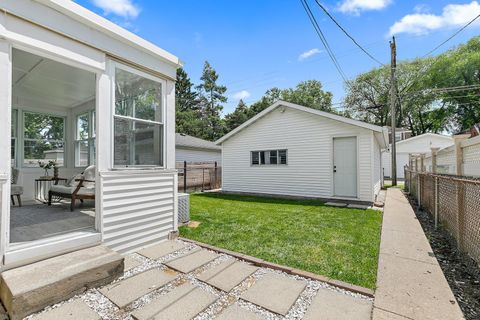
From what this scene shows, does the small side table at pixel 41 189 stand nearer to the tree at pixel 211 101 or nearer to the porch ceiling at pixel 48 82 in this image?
the porch ceiling at pixel 48 82

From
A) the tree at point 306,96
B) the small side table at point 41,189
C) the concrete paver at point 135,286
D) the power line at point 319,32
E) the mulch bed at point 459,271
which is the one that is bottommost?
the mulch bed at point 459,271

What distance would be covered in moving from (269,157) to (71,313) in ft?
29.4

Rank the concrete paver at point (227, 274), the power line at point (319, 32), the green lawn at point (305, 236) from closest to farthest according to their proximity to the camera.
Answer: the concrete paver at point (227, 274) → the green lawn at point (305, 236) → the power line at point (319, 32)

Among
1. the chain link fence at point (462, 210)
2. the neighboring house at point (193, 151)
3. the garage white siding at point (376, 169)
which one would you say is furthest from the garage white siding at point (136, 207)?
the neighboring house at point (193, 151)

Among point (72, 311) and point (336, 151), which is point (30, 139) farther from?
point (336, 151)

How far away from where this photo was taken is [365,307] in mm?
2268

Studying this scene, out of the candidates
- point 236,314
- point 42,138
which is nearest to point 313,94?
point 42,138

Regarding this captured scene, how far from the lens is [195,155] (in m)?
15.9

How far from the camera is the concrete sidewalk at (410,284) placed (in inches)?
85.0

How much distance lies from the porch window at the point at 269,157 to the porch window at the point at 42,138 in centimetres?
704

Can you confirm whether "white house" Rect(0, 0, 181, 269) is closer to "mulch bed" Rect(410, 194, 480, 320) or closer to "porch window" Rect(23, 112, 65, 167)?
"porch window" Rect(23, 112, 65, 167)

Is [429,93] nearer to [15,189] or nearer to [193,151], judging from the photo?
[193,151]

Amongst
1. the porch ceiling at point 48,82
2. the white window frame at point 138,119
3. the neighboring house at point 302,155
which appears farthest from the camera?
the neighboring house at point 302,155

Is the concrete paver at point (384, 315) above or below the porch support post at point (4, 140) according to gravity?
below
